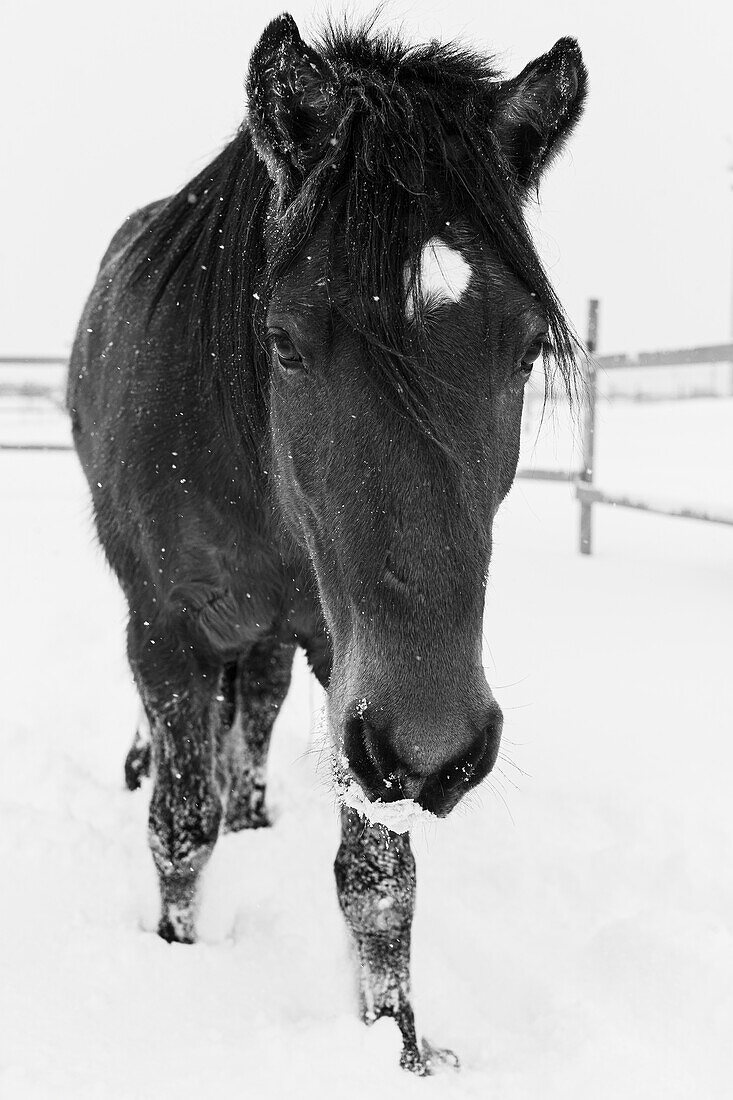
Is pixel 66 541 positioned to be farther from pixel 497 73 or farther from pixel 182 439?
pixel 497 73

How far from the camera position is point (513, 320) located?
169 centimetres

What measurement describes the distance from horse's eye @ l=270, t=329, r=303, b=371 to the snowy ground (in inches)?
37.9

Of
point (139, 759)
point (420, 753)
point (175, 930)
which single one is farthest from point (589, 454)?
point (420, 753)

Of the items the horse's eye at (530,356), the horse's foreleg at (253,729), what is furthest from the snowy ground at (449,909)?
the horse's eye at (530,356)

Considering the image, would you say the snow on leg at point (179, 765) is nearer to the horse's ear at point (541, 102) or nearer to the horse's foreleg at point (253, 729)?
the horse's foreleg at point (253, 729)

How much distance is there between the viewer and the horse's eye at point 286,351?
1721 millimetres

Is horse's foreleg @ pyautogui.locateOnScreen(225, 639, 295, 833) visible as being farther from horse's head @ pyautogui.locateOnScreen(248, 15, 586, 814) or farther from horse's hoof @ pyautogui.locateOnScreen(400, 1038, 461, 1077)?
horse's head @ pyautogui.locateOnScreen(248, 15, 586, 814)

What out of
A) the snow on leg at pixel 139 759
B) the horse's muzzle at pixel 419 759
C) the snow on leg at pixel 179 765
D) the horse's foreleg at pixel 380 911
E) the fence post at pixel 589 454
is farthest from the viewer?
the fence post at pixel 589 454

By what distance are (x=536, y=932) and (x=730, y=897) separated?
579 mm

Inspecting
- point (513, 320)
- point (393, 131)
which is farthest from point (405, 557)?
point (393, 131)

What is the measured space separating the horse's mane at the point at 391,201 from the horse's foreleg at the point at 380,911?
111 cm

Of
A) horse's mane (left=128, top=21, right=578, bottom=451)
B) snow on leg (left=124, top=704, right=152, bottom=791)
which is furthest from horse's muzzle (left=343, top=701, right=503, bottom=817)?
snow on leg (left=124, top=704, right=152, bottom=791)

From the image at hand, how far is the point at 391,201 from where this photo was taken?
5.43 feet

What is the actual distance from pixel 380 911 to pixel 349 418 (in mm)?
1314
